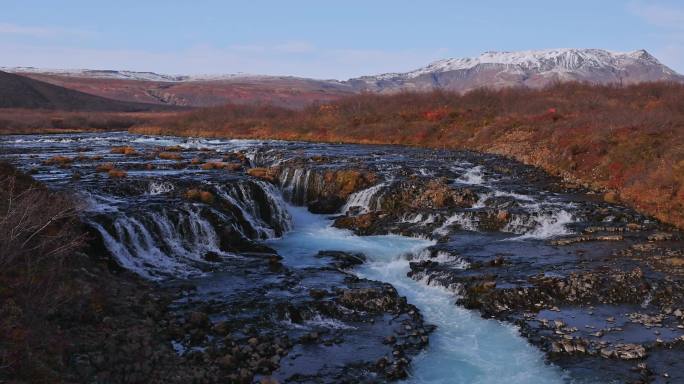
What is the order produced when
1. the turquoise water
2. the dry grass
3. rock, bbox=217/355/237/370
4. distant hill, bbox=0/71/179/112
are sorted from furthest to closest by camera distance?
1. distant hill, bbox=0/71/179/112
2. the dry grass
3. the turquoise water
4. rock, bbox=217/355/237/370

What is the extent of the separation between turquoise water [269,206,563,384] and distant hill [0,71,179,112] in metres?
128

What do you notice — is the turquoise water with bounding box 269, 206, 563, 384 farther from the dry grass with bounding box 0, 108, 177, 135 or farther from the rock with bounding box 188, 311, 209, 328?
the dry grass with bounding box 0, 108, 177, 135

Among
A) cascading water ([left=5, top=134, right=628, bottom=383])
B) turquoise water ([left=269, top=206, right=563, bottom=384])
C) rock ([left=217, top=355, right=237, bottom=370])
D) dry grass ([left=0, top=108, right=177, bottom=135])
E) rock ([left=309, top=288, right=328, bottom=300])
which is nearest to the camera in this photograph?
rock ([left=217, top=355, right=237, bottom=370])

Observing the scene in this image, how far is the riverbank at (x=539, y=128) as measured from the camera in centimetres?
2928

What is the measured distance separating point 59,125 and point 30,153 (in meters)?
51.8

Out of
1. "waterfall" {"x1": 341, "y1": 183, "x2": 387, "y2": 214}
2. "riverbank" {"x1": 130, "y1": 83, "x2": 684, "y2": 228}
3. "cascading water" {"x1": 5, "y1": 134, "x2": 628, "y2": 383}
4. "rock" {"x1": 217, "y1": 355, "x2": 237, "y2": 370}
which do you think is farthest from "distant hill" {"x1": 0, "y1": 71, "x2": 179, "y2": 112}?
"rock" {"x1": 217, "y1": 355, "x2": 237, "y2": 370}

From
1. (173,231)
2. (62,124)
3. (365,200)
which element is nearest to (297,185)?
(365,200)

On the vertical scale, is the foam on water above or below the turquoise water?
above

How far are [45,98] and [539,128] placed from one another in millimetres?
127140

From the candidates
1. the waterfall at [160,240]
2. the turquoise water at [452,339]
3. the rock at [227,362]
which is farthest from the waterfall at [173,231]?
the rock at [227,362]

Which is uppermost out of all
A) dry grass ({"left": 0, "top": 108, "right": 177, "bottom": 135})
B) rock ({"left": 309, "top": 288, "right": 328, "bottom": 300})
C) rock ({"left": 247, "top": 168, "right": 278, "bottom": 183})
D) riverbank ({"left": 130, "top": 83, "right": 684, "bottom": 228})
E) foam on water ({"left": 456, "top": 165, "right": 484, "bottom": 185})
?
riverbank ({"left": 130, "top": 83, "right": 684, "bottom": 228})

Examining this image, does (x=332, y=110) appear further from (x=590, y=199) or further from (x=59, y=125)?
(x=590, y=199)

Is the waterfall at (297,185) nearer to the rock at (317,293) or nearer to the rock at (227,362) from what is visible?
the rock at (317,293)

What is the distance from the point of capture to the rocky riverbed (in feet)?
39.3
